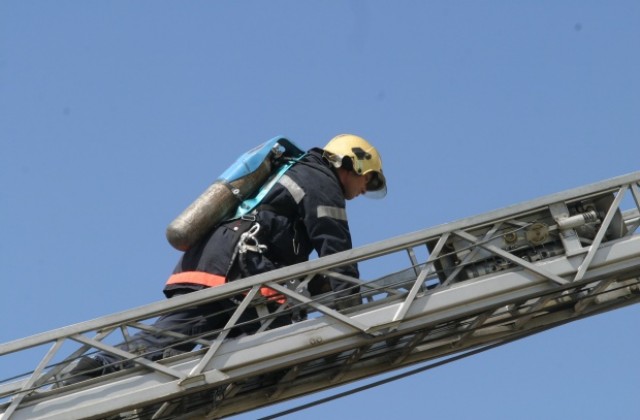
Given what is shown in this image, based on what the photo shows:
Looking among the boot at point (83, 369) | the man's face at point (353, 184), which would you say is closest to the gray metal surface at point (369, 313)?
the boot at point (83, 369)

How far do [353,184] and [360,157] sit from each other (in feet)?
0.77

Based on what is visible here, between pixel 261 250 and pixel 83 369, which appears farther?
pixel 261 250

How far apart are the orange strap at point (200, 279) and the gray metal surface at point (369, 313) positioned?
428 mm

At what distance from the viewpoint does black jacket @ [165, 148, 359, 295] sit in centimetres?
927

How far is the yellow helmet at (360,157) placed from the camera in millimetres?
10234

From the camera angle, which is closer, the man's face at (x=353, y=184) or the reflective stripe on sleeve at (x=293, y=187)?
the reflective stripe on sleeve at (x=293, y=187)

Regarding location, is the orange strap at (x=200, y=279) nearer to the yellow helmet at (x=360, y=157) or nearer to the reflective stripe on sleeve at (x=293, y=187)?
the reflective stripe on sleeve at (x=293, y=187)

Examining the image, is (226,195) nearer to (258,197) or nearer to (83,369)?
(258,197)

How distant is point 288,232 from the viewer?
947cm

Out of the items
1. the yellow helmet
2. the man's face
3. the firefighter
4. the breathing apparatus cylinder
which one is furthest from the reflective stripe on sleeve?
the man's face

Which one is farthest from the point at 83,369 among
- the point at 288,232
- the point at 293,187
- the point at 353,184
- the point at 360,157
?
the point at 360,157

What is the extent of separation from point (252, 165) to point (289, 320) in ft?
4.43

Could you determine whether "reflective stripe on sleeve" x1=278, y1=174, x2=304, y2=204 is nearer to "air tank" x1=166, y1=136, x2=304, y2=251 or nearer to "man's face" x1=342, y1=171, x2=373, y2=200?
"air tank" x1=166, y1=136, x2=304, y2=251

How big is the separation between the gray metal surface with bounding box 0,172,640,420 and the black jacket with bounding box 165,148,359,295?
491 millimetres
